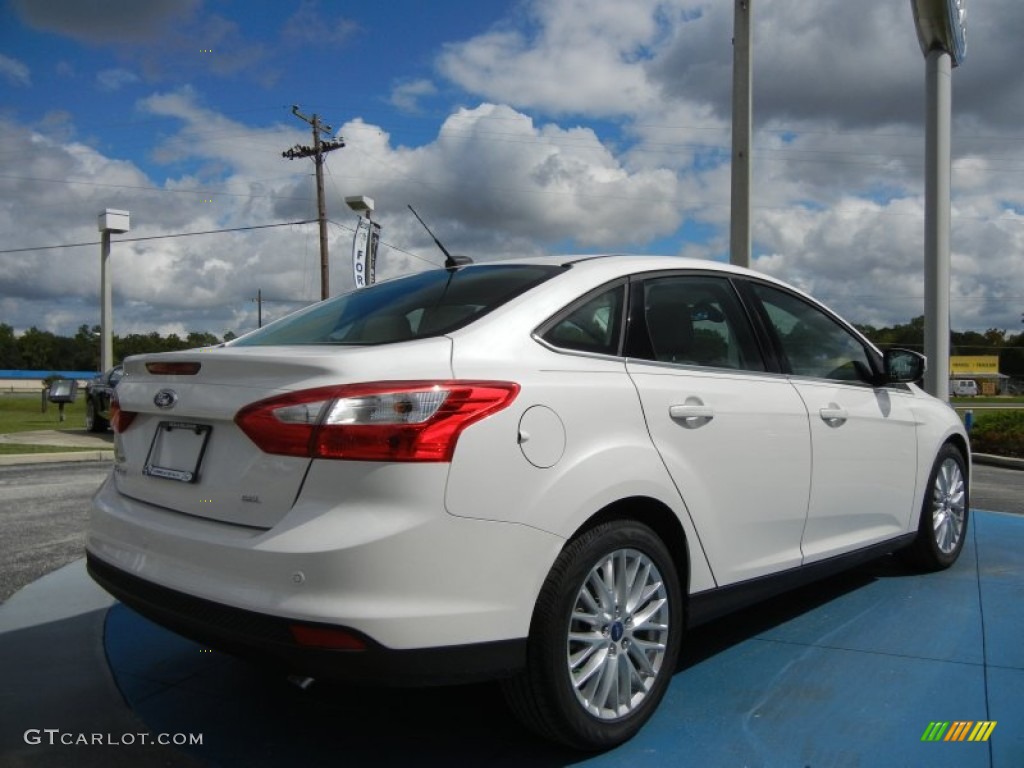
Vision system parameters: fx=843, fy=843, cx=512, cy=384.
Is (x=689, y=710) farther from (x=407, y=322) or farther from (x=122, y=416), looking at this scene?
(x=122, y=416)

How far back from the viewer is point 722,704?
303 cm

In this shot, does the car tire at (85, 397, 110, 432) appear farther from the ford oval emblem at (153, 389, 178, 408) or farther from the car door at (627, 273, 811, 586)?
the car door at (627, 273, 811, 586)

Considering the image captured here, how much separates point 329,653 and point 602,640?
0.87m

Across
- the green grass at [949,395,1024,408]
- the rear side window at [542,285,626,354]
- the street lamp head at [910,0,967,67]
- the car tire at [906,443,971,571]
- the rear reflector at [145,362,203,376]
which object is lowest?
the green grass at [949,395,1024,408]

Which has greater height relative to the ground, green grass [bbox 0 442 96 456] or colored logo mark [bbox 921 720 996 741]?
colored logo mark [bbox 921 720 996 741]

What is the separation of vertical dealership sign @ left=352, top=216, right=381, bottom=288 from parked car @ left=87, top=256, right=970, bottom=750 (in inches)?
599

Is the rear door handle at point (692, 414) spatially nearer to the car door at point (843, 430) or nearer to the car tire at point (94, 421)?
the car door at point (843, 430)

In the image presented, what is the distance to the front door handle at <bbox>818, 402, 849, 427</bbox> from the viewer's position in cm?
369

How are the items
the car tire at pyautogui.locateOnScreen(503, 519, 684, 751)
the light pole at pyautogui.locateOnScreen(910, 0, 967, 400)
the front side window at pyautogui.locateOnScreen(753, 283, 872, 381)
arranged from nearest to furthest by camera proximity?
the car tire at pyautogui.locateOnScreen(503, 519, 684, 751), the front side window at pyautogui.locateOnScreen(753, 283, 872, 381), the light pole at pyautogui.locateOnScreen(910, 0, 967, 400)

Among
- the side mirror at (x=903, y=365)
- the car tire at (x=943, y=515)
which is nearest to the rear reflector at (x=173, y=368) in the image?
the side mirror at (x=903, y=365)

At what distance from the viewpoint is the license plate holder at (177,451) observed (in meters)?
2.59

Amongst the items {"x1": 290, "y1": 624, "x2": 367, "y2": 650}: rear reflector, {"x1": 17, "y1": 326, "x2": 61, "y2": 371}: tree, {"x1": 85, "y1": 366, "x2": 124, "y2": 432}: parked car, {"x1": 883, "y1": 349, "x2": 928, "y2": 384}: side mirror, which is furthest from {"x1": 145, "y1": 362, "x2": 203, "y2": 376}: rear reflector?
{"x1": 17, "y1": 326, "x2": 61, "y2": 371}: tree

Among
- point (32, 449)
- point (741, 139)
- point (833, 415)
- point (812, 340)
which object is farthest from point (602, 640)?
point (32, 449)

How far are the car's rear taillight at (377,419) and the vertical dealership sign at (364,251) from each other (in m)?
16.4
